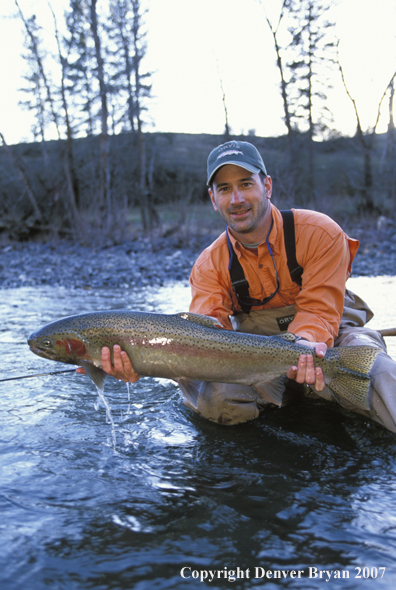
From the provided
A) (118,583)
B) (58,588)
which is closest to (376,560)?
(118,583)

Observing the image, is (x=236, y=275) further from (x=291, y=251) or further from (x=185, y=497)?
(x=185, y=497)

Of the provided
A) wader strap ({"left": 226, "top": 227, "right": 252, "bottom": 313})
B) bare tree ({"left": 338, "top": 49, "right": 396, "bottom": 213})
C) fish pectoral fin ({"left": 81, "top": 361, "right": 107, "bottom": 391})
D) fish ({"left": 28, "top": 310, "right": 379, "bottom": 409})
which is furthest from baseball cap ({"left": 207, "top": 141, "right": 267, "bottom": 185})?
bare tree ({"left": 338, "top": 49, "right": 396, "bottom": 213})

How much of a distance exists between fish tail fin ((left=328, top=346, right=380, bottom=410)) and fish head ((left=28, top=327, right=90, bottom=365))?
141 cm

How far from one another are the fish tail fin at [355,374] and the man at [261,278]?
295mm

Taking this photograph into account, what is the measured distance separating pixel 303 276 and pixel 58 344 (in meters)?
1.65

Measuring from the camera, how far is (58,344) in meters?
2.79

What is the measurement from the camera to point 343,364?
2754 mm

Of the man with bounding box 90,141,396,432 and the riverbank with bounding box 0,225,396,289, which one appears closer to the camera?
the man with bounding box 90,141,396,432

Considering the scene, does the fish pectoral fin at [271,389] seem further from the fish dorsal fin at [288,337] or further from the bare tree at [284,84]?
the bare tree at [284,84]

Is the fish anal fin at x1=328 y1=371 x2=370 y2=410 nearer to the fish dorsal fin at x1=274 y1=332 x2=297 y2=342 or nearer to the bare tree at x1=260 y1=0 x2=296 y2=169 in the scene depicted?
the fish dorsal fin at x1=274 y1=332 x2=297 y2=342

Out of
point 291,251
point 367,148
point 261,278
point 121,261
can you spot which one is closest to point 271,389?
point 261,278

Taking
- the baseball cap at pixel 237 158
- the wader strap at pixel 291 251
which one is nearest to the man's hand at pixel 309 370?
the wader strap at pixel 291 251

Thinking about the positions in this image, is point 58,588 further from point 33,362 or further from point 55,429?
point 33,362

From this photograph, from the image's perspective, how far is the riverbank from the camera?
10812mm
